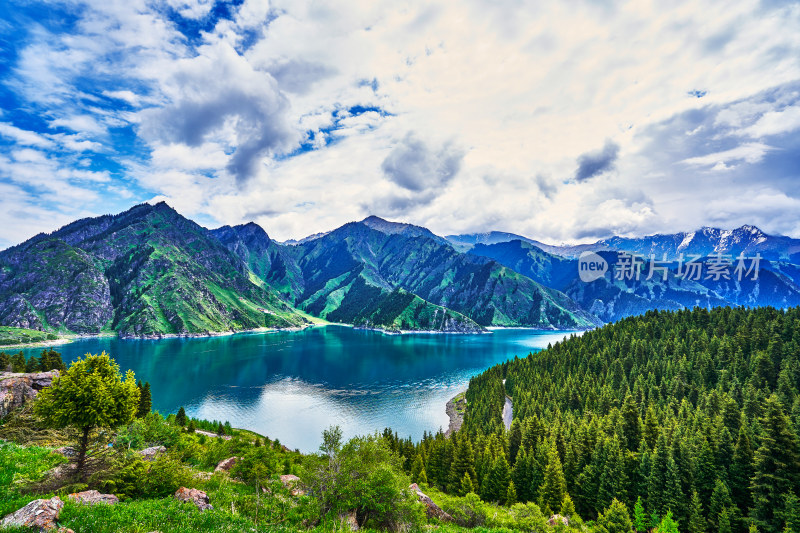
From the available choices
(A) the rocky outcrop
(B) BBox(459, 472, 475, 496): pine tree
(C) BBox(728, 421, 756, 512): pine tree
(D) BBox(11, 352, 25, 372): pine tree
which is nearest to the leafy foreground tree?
(A) the rocky outcrop

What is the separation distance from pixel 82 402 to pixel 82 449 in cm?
324

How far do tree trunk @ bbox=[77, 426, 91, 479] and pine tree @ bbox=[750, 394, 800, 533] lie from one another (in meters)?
64.9

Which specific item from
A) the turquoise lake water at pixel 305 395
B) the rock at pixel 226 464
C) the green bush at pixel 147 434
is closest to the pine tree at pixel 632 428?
the turquoise lake water at pixel 305 395

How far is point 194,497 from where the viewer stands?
2242cm

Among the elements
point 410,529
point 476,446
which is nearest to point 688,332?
point 476,446

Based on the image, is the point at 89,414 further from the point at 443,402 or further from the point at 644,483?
the point at 443,402

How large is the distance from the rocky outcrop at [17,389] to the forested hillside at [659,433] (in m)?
66.5

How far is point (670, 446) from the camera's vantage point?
51281mm

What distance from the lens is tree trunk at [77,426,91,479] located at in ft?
75.4

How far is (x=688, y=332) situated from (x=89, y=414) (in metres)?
152

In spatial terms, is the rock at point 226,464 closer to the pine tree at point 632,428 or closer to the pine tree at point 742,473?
the pine tree at point 742,473

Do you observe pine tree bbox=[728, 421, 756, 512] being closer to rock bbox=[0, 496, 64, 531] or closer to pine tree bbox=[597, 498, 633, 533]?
pine tree bbox=[597, 498, 633, 533]

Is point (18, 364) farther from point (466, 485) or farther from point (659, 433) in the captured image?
point (659, 433)

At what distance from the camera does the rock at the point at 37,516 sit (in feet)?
48.0
